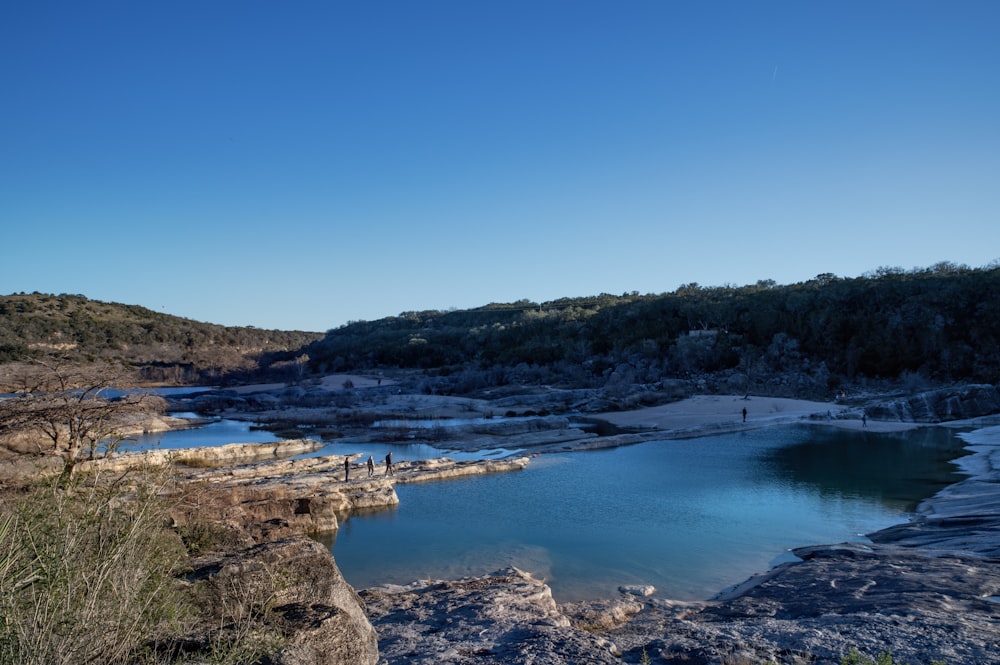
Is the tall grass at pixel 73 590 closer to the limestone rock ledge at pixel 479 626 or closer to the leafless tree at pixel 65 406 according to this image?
the limestone rock ledge at pixel 479 626

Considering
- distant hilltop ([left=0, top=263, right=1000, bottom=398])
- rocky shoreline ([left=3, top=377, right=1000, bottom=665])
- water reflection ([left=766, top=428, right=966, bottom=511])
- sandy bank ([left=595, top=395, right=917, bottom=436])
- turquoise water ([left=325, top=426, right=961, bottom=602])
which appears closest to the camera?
rocky shoreline ([left=3, top=377, right=1000, bottom=665])

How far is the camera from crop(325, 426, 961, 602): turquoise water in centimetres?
1403

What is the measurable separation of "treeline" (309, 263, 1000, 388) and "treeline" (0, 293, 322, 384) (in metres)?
14.4

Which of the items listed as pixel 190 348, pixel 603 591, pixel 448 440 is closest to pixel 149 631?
pixel 603 591

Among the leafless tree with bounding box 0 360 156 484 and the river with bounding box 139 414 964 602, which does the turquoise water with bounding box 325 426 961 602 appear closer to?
the river with bounding box 139 414 964 602

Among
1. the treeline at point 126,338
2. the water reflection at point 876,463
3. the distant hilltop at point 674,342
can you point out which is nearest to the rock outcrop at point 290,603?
the water reflection at point 876,463

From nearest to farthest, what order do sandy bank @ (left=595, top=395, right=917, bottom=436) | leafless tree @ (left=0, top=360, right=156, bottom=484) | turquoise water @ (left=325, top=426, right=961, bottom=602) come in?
leafless tree @ (left=0, top=360, right=156, bottom=484), turquoise water @ (left=325, top=426, right=961, bottom=602), sandy bank @ (left=595, top=395, right=917, bottom=436)

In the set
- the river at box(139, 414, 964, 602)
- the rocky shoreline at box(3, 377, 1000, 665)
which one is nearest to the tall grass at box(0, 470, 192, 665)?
the rocky shoreline at box(3, 377, 1000, 665)

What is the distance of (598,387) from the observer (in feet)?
186

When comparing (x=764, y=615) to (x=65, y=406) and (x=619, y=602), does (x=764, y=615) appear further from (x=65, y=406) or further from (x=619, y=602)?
(x=65, y=406)

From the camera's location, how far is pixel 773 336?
202 ft

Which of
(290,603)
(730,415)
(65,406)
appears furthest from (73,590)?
(730,415)

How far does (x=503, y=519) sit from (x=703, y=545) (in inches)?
220

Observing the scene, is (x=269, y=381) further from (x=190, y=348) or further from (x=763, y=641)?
(x=763, y=641)
